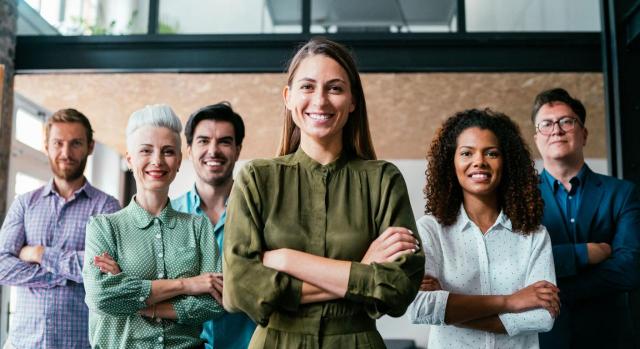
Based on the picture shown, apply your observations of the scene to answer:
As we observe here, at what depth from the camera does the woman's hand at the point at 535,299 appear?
203cm

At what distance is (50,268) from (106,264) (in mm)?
789

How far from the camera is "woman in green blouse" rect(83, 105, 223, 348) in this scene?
81.3 inches

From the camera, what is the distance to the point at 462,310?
2.04 m

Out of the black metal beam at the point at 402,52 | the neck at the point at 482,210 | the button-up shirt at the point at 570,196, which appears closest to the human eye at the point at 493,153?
the neck at the point at 482,210

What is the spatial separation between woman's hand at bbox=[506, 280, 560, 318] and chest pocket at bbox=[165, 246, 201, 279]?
97 cm

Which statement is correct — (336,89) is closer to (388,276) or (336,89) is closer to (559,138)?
(388,276)

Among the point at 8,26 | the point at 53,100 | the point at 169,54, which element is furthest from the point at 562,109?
the point at 53,100

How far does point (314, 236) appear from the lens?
5.13 feet

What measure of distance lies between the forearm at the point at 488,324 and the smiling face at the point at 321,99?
810mm

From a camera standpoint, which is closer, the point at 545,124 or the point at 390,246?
the point at 390,246

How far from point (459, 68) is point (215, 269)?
245cm

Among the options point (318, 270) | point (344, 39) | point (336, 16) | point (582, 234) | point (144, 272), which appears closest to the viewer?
point (318, 270)

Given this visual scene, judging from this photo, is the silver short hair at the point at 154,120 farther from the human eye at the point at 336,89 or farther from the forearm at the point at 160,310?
the human eye at the point at 336,89

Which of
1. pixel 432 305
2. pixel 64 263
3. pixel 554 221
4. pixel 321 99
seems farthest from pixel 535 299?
pixel 64 263
